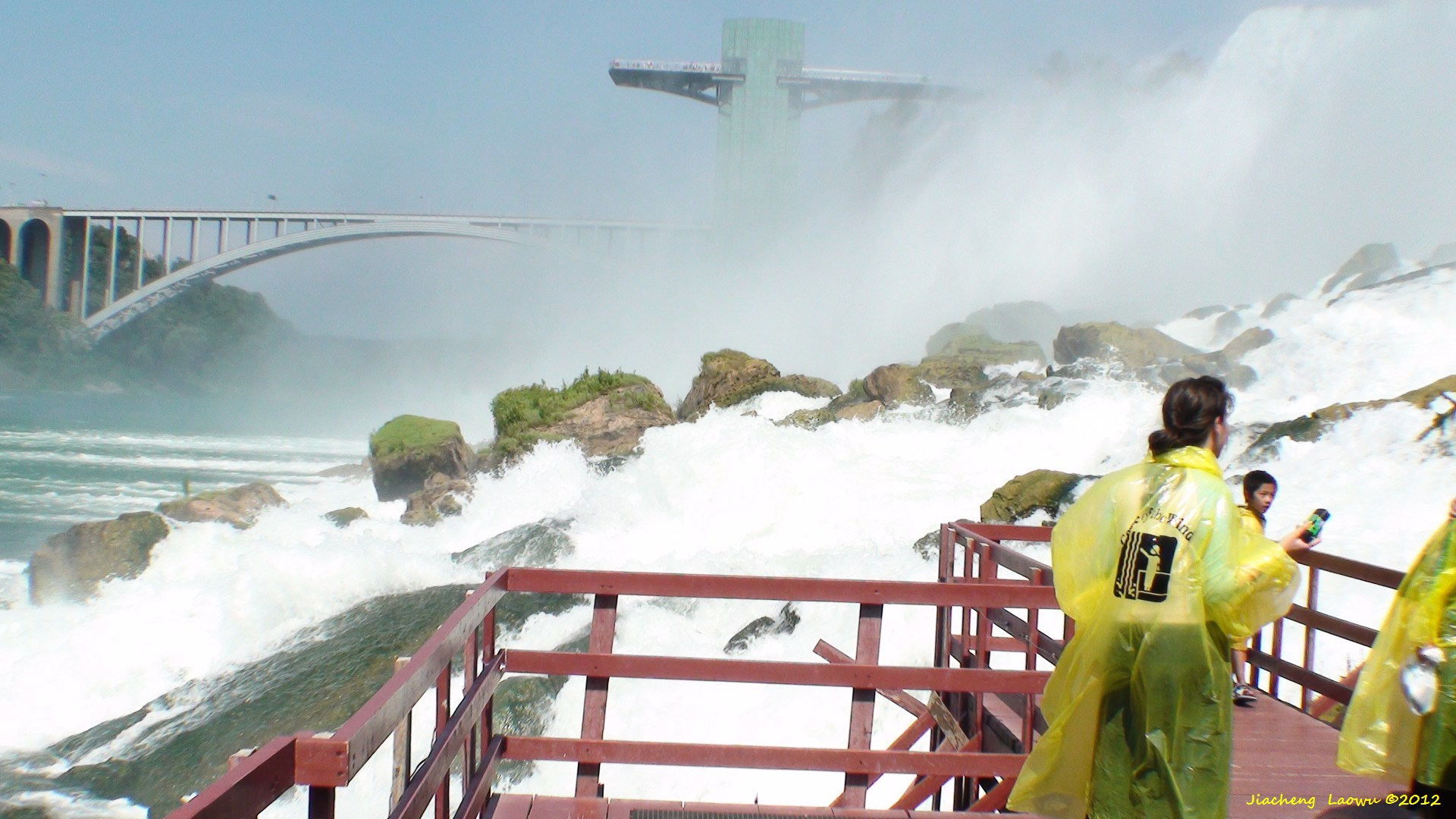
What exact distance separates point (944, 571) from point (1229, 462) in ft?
30.1

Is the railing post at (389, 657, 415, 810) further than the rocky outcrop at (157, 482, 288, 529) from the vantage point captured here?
No

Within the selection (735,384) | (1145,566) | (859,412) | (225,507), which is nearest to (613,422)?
(735,384)

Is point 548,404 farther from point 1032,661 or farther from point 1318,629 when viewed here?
point 1318,629

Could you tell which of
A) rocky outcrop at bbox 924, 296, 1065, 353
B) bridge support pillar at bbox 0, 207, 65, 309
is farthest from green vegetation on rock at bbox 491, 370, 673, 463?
bridge support pillar at bbox 0, 207, 65, 309

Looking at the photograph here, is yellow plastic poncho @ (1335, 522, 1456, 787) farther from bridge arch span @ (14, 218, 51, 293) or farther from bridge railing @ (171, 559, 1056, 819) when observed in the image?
bridge arch span @ (14, 218, 51, 293)

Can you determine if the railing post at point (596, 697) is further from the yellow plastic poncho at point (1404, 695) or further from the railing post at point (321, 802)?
the yellow plastic poncho at point (1404, 695)

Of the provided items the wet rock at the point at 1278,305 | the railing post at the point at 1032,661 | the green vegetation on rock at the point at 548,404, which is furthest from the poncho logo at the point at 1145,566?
the wet rock at the point at 1278,305

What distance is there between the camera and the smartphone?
3.34m

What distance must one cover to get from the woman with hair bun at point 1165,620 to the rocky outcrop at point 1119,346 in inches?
884

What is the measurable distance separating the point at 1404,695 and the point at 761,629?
6.63 meters

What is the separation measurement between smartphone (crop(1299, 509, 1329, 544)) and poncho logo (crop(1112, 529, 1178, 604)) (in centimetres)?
129

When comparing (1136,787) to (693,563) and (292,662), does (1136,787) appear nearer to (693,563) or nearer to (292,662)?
(292,662)

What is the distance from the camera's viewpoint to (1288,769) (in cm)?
403

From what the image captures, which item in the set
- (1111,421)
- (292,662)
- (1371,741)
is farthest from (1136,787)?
(1111,421)
